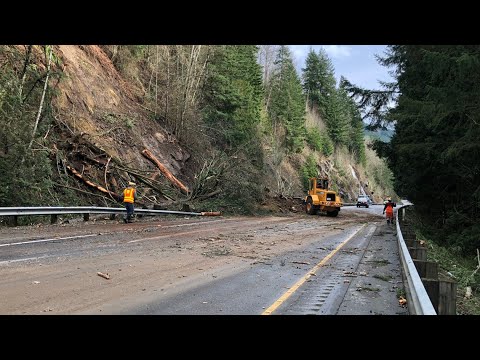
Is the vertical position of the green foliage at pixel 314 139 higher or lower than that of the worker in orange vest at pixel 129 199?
higher

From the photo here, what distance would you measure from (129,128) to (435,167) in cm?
1853

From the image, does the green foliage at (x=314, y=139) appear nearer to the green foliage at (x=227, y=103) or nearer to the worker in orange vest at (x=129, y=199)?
the green foliage at (x=227, y=103)

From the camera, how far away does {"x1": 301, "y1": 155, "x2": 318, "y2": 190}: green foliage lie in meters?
64.3

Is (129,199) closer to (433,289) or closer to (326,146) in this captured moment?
(433,289)

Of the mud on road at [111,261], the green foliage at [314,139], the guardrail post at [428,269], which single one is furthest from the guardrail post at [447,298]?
the green foliage at [314,139]

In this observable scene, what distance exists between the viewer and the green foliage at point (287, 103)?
63.9 m

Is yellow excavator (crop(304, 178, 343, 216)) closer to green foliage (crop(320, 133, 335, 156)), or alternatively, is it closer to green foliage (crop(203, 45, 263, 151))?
green foliage (crop(203, 45, 263, 151))

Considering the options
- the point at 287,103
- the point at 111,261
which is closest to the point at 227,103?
the point at 287,103

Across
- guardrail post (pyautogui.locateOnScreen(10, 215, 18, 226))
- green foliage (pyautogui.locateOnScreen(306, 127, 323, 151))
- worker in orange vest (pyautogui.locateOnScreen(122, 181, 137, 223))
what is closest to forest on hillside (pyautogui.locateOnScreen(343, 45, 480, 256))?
worker in orange vest (pyautogui.locateOnScreen(122, 181, 137, 223))

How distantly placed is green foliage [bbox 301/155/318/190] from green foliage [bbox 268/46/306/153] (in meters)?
2.39

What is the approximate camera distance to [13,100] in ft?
58.5

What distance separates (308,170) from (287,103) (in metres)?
10.2

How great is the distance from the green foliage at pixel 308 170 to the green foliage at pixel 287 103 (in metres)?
2.39
